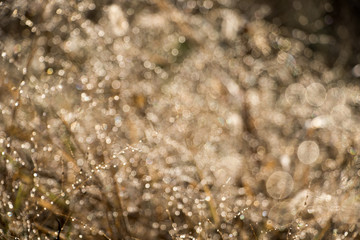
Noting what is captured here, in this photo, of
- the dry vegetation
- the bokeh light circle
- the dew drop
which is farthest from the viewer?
the dew drop

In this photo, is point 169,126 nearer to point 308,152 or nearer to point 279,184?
point 279,184

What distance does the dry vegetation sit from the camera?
3.97 ft

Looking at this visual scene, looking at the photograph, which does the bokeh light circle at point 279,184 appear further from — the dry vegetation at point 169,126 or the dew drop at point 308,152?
the dew drop at point 308,152

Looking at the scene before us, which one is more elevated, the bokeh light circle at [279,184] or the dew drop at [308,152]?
the dew drop at [308,152]

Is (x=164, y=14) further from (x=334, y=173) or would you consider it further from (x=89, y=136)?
(x=334, y=173)

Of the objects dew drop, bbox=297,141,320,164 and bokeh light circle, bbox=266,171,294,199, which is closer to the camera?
bokeh light circle, bbox=266,171,294,199

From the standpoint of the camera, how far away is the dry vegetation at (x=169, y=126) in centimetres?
121

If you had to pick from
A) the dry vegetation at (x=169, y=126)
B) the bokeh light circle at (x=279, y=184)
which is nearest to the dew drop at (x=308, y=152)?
the dry vegetation at (x=169, y=126)

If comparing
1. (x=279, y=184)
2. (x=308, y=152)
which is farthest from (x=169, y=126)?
(x=308, y=152)

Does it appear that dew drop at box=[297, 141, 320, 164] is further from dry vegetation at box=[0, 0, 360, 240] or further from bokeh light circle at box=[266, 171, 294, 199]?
bokeh light circle at box=[266, 171, 294, 199]

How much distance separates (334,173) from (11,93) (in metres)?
1.12

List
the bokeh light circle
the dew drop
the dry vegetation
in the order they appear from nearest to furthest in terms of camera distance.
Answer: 1. the dry vegetation
2. the bokeh light circle
3. the dew drop

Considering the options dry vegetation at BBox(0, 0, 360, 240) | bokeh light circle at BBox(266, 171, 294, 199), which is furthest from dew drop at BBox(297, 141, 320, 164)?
bokeh light circle at BBox(266, 171, 294, 199)

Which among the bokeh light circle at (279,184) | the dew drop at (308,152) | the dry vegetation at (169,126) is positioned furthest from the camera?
the dew drop at (308,152)
